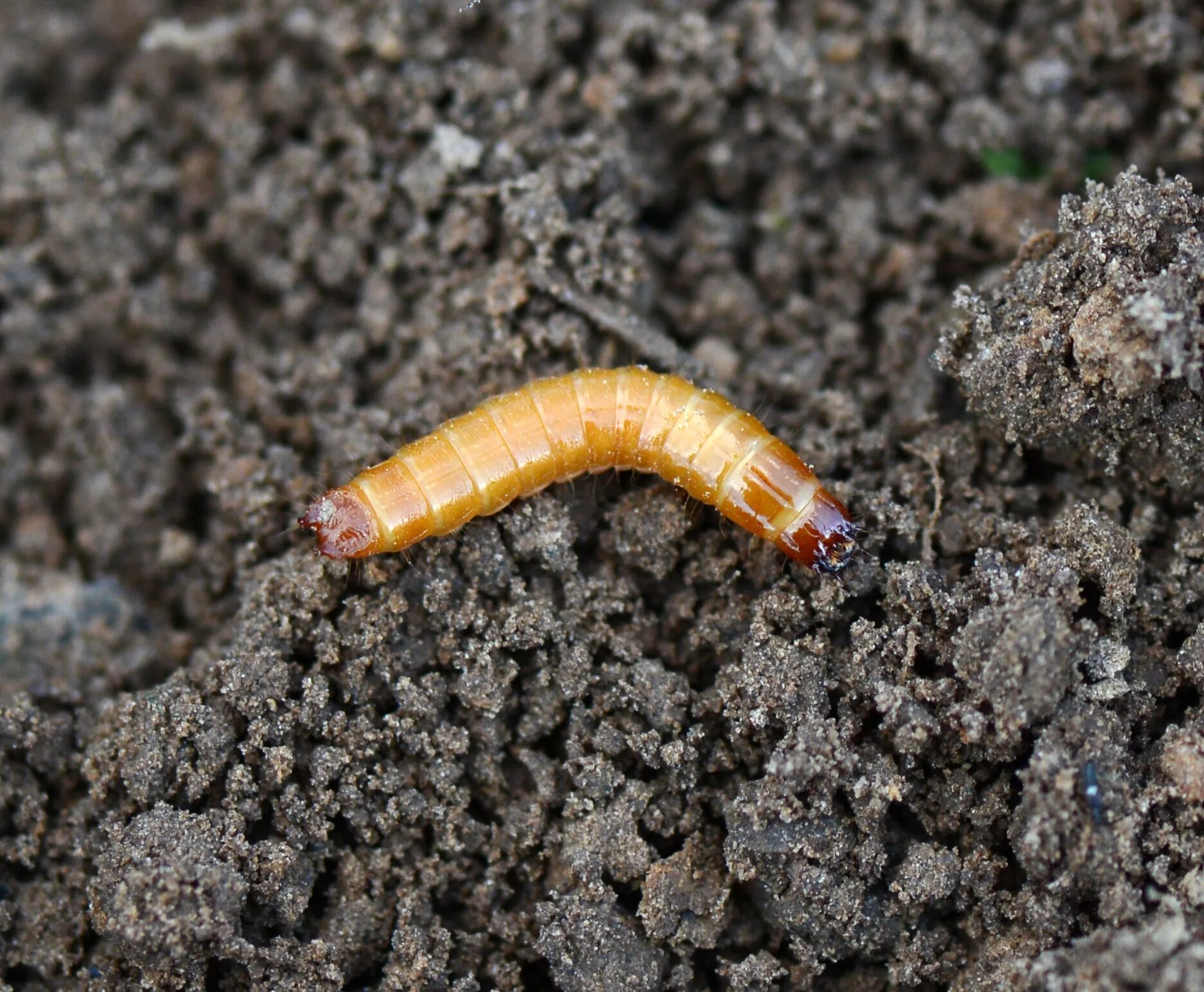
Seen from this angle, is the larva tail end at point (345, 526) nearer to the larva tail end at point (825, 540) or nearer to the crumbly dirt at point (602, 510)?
the crumbly dirt at point (602, 510)

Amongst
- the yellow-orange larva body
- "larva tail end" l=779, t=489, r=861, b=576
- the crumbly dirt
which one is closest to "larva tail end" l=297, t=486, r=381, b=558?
the yellow-orange larva body

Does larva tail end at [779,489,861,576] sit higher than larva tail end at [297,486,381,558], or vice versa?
larva tail end at [779,489,861,576]

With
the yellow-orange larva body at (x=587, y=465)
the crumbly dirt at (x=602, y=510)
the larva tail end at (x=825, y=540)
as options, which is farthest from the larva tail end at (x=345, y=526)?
the larva tail end at (x=825, y=540)

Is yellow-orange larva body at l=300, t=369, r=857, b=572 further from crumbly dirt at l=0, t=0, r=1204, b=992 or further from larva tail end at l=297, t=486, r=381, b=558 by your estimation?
crumbly dirt at l=0, t=0, r=1204, b=992

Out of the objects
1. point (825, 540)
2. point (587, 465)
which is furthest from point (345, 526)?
point (825, 540)

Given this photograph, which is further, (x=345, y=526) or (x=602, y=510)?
(x=602, y=510)

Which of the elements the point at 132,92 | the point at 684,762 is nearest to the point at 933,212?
the point at 684,762

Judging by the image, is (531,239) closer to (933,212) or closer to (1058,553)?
(933,212)

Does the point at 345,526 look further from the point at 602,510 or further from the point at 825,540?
the point at 825,540
